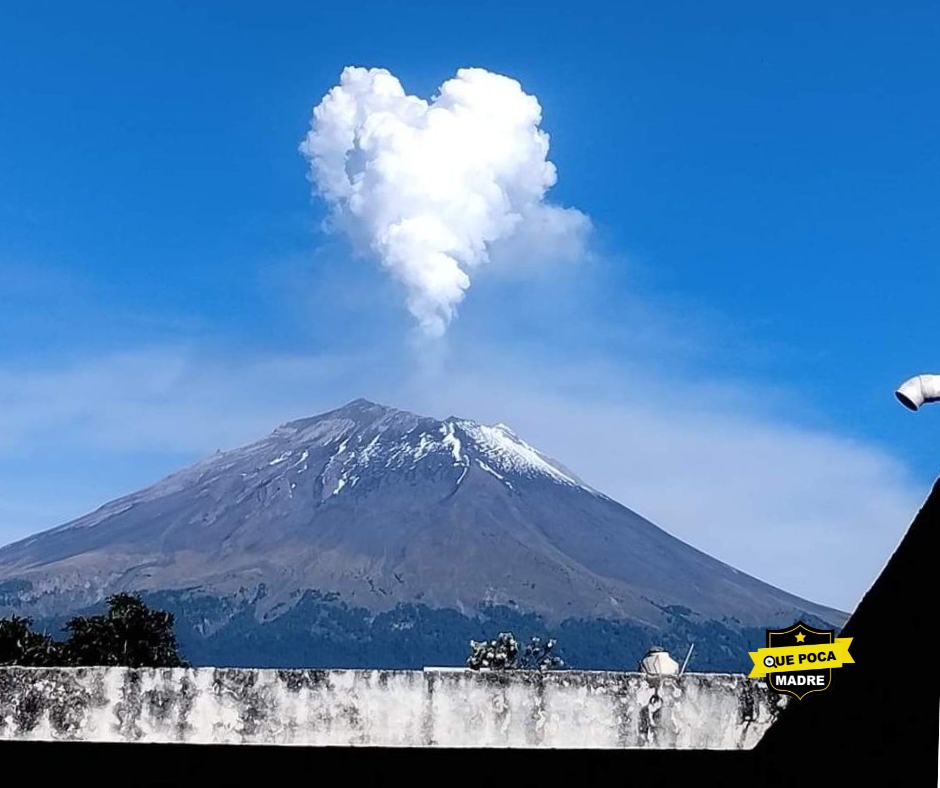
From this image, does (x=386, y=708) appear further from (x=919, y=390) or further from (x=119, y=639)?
(x=119, y=639)

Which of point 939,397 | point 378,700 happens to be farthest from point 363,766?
point 939,397

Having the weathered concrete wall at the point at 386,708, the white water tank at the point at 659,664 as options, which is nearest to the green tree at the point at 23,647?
the white water tank at the point at 659,664

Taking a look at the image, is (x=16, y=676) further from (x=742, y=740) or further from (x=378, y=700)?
(x=742, y=740)

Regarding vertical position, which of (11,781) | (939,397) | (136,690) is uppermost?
(939,397)

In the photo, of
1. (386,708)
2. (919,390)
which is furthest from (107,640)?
(919,390)

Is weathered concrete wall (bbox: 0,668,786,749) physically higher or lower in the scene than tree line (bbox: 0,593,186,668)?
lower

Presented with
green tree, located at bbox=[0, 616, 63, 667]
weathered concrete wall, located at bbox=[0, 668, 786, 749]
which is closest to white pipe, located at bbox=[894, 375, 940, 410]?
weathered concrete wall, located at bbox=[0, 668, 786, 749]

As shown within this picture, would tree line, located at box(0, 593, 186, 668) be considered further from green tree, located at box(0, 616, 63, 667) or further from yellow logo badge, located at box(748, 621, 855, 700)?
yellow logo badge, located at box(748, 621, 855, 700)
